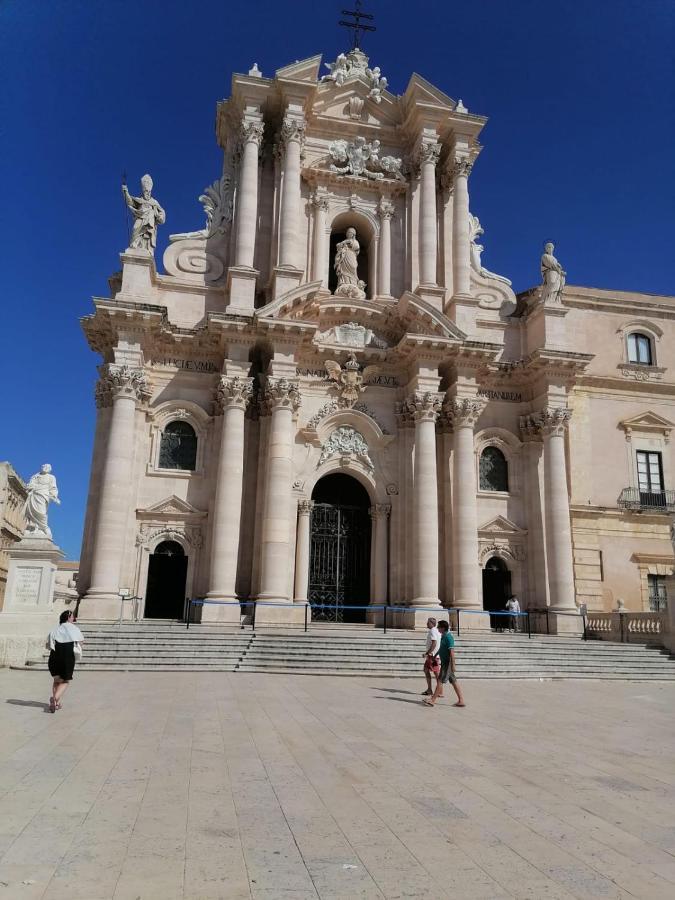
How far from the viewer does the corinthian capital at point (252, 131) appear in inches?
1057

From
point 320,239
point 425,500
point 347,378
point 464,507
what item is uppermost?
point 320,239

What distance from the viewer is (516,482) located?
2727cm

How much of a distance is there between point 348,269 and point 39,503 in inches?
586

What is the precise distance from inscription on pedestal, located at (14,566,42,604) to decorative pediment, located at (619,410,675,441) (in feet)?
73.4

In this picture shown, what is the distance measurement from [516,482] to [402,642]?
400 inches

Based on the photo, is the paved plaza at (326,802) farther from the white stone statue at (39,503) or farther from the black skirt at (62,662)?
the white stone statue at (39,503)

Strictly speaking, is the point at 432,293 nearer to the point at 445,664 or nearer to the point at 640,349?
the point at 640,349

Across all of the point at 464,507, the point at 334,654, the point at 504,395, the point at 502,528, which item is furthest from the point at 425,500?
the point at 334,654

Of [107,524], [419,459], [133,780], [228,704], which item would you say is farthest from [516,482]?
[133,780]

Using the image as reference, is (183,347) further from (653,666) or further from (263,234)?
(653,666)

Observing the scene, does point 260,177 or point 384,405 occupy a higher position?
point 260,177

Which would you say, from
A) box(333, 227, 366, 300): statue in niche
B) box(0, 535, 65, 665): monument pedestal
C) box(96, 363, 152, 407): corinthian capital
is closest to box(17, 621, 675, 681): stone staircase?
box(0, 535, 65, 665): monument pedestal

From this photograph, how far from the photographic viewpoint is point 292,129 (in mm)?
26938

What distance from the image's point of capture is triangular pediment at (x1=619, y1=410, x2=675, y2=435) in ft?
94.0
